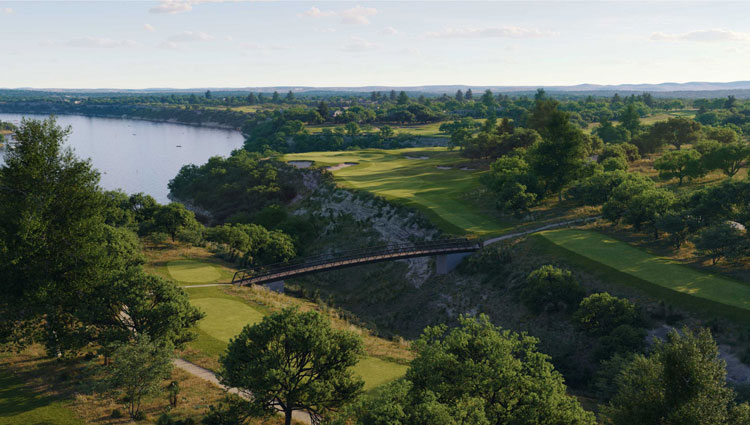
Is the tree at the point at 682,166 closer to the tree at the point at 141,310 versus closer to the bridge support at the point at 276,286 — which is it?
the bridge support at the point at 276,286

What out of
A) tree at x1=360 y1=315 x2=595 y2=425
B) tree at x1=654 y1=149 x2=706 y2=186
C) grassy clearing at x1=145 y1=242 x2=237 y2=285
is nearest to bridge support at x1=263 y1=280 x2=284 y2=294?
grassy clearing at x1=145 y1=242 x2=237 y2=285

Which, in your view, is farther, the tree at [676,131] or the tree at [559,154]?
the tree at [676,131]

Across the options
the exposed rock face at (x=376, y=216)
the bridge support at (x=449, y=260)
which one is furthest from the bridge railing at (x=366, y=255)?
the exposed rock face at (x=376, y=216)

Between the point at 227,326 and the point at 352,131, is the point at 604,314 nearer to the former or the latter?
the point at 227,326

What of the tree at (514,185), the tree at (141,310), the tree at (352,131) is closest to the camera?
the tree at (141,310)

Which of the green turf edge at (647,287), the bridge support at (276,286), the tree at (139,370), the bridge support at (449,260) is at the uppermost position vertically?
the tree at (139,370)

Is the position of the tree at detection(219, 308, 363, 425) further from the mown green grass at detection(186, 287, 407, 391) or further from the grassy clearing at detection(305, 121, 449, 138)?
the grassy clearing at detection(305, 121, 449, 138)
